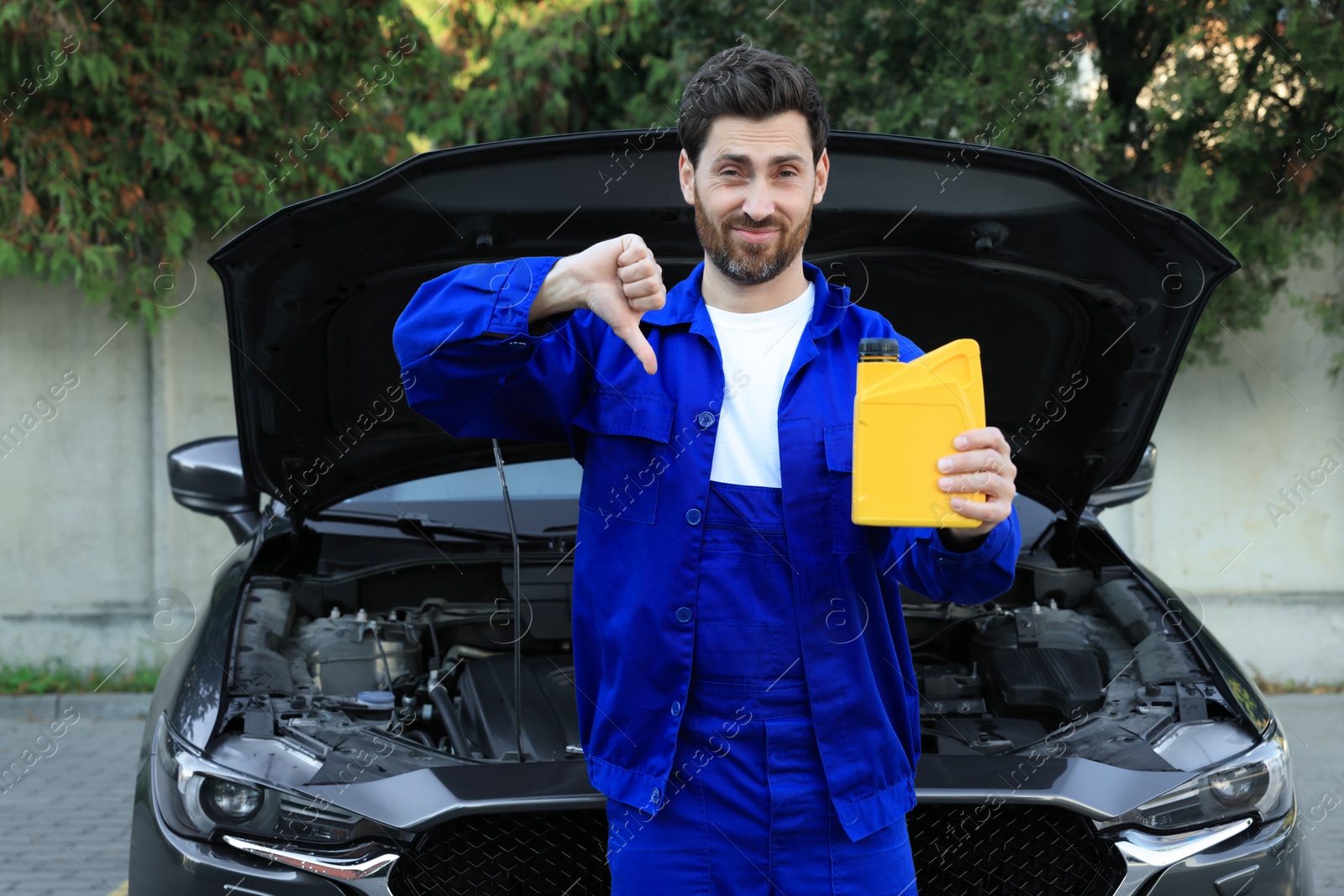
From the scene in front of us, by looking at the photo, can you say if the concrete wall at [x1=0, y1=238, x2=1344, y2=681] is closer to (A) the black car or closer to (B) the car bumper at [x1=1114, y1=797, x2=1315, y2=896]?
(A) the black car

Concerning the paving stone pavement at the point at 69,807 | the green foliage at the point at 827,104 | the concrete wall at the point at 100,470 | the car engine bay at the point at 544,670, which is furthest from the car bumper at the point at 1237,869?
the concrete wall at the point at 100,470

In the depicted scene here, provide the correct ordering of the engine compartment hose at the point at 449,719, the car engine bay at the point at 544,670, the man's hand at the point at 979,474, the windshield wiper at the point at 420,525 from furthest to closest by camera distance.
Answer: the windshield wiper at the point at 420,525 < the engine compartment hose at the point at 449,719 < the car engine bay at the point at 544,670 < the man's hand at the point at 979,474

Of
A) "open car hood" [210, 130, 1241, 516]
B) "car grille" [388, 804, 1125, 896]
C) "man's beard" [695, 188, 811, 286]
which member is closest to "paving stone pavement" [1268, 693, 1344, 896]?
"open car hood" [210, 130, 1241, 516]

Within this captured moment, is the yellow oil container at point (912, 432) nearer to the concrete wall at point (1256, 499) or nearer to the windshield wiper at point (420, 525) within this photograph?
the windshield wiper at point (420, 525)

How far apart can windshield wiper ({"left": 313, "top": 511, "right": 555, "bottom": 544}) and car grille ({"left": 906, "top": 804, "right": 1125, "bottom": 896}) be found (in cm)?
155

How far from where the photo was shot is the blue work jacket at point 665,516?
1846 millimetres

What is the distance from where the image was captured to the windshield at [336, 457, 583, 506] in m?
3.59

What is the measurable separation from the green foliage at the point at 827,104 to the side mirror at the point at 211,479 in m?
3.09

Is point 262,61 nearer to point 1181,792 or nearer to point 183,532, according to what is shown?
point 183,532

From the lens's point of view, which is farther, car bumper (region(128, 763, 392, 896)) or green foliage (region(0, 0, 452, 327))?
green foliage (region(0, 0, 452, 327))

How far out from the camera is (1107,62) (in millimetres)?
6648

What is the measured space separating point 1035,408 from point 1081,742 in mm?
932

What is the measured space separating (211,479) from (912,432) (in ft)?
8.24

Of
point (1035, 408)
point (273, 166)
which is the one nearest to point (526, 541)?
point (1035, 408)
